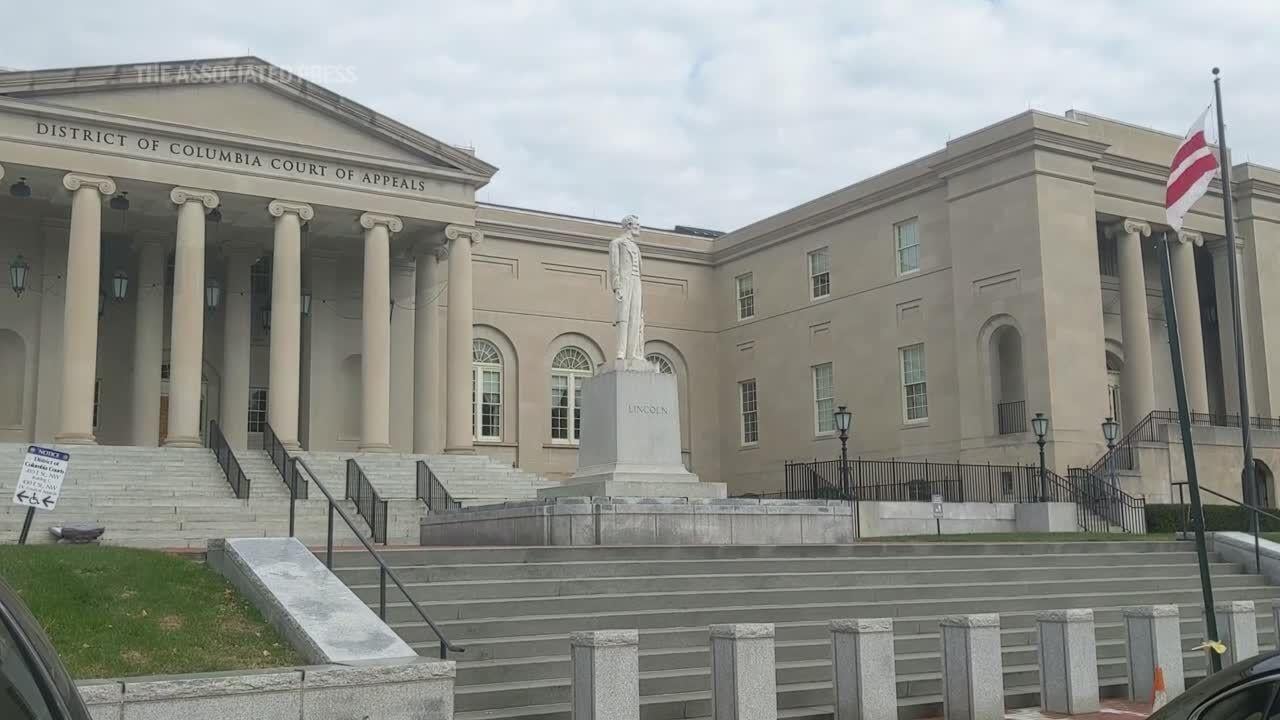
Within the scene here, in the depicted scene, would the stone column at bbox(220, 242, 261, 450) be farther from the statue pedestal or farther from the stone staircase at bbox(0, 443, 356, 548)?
the statue pedestal

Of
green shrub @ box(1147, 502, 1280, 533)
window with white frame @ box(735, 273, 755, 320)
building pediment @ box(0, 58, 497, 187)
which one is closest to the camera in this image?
green shrub @ box(1147, 502, 1280, 533)

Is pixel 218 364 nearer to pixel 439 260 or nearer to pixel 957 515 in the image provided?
pixel 439 260

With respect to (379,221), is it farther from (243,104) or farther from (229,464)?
(229,464)

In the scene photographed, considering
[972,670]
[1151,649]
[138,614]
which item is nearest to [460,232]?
[138,614]

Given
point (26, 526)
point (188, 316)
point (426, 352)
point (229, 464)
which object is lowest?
point (26, 526)

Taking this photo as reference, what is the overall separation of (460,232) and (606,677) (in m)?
28.3

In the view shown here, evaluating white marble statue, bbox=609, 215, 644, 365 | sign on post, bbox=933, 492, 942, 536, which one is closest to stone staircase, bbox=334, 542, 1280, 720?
white marble statue, bbox=609, 215, 644, 365

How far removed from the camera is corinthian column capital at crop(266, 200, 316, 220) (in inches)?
1371

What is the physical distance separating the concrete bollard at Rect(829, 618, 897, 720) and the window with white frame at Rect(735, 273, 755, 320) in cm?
3586

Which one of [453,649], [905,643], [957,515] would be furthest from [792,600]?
[957,515]

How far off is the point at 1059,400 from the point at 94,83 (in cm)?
2653

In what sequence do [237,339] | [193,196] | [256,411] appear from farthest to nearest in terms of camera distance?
[256,411], [237,339], [193,196]

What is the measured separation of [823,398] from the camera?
144 ft

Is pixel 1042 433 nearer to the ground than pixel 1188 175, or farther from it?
nearer to the ground
